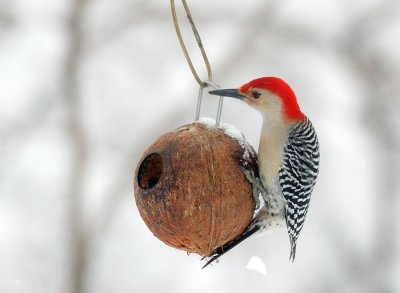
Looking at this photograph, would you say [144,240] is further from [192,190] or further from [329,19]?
[192,190]

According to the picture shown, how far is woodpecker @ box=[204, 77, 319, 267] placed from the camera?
4395 mm

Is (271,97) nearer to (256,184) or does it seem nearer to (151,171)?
(256,184)

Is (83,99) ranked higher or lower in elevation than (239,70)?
lower

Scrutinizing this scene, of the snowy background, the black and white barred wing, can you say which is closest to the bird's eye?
the black and white barred wing

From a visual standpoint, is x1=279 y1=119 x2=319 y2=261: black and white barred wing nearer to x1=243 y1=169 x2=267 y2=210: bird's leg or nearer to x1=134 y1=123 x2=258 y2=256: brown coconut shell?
x1=243 y1=169 x2=267 y2=210: bird's leg

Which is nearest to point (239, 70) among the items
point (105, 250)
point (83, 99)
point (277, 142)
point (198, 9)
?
point (198, 9)

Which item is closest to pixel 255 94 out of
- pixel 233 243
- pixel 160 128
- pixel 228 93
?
pixel 228 93

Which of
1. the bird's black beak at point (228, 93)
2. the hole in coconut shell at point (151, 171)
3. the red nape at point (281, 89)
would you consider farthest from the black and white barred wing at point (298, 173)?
the hole in coconut shell at point (151, 171)

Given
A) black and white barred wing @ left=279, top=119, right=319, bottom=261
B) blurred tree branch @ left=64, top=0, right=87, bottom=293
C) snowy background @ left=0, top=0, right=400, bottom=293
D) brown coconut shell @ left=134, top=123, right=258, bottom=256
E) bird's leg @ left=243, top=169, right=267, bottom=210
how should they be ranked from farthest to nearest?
blurred tree branch @ left=64, top=0, right=87, bottom=293 < snowy background @ left=0, top=0, right=400, bottom=293 < black and white barred wing @ left=279, top=119, right=319, bottom=261 < bird's leg @ left=243, top=169, right=267, bottom=210 < brown coconut shell @ left=134, top=123, right=258, bottom=256

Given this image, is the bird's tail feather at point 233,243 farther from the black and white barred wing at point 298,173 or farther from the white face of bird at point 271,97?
the white face of bird at point 271,97

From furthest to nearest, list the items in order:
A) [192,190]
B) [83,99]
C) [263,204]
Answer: [83,99] → [263,204] → [192,190]

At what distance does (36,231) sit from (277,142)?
249 inches

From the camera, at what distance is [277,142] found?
4570 millimetres

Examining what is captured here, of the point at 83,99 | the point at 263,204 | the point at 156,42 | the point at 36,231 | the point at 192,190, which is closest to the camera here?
the point at 192,190
